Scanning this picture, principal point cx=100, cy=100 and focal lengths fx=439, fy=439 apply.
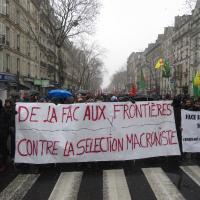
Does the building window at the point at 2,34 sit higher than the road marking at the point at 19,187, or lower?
higher

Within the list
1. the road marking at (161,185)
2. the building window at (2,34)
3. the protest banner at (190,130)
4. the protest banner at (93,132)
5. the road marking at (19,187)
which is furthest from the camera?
the building window at (2,34)

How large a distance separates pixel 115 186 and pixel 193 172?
200 cm

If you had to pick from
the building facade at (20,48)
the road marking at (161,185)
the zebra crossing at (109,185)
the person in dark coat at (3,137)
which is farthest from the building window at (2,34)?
the road marking at (161,185)

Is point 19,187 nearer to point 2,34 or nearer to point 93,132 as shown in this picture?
point 93,132

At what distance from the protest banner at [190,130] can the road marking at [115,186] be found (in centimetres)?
191

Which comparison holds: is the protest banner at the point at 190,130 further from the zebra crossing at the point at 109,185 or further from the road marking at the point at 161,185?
the road marking at the point at 161,185

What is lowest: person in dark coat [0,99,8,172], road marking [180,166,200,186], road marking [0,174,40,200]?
road marking [0,174,40,200]

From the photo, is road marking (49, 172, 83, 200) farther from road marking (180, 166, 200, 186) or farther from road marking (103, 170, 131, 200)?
road marking (180, 166, 200, 186)

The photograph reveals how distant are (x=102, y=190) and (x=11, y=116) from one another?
295 cm

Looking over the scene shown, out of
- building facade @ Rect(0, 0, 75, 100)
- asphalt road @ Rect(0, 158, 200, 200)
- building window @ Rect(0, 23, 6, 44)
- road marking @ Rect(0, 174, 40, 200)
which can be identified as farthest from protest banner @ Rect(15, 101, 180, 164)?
building window @ Rect(0, 23, 6, 44)

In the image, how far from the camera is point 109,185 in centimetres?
779

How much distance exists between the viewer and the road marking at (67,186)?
7.07 meters

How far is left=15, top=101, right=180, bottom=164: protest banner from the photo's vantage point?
29.9 ft

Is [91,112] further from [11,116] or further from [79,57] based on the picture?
[79,57]
